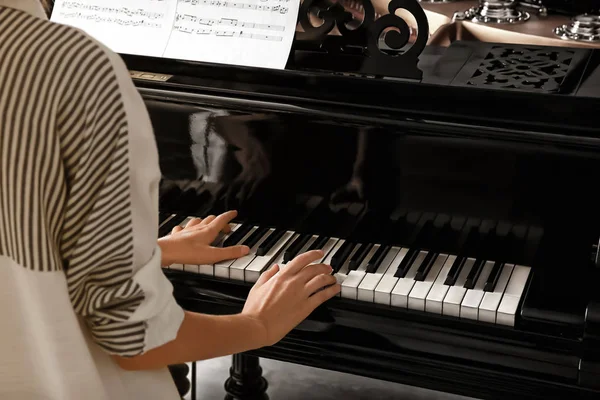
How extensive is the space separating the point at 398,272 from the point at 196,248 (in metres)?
0.48

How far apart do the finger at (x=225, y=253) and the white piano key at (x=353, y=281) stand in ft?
0.84

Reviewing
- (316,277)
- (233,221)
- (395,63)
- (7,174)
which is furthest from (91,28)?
(7,174)

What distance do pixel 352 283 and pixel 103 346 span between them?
779 millimetres

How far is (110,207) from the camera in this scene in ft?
3.57

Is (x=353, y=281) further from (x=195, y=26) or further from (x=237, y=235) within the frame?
(x=195, y=26)

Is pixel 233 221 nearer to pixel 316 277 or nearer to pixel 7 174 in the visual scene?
pixel 316 277

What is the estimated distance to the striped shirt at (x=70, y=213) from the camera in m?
1.03

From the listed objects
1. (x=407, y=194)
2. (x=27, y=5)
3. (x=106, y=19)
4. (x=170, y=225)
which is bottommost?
(x=170, y=225)

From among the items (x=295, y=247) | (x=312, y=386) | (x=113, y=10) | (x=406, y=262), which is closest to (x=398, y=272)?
(x=406, y=262)

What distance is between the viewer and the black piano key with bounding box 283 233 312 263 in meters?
2.00

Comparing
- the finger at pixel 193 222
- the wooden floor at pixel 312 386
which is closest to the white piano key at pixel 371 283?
the finger at pixel 193 222

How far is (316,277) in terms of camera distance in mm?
1828

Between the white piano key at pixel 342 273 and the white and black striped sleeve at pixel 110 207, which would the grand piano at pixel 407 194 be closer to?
the white piano key at pixel 342 273

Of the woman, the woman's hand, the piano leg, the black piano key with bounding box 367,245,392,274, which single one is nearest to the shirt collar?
the woman
